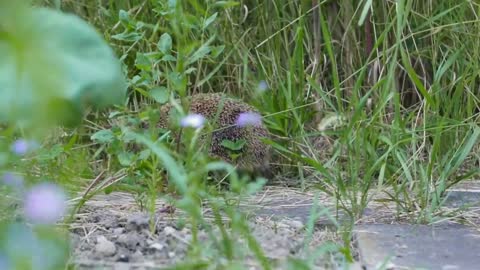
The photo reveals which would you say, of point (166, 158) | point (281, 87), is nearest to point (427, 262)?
point (166, 158)

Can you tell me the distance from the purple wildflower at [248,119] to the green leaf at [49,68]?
2013mm

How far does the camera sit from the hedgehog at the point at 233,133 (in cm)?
311

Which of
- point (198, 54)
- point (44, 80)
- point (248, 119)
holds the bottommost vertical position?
point (44, 80)

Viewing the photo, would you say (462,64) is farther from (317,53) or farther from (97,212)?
(97,212)

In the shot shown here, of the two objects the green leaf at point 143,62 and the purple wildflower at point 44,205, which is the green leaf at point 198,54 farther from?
the purple wildflower at point 44,205

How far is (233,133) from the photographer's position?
3.15 meters

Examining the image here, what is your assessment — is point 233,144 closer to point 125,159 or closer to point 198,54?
point 125,159

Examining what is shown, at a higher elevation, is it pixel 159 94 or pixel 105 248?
pixel 159 94

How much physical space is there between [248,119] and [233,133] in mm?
72

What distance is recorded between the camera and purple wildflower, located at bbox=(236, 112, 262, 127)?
3.12 meters

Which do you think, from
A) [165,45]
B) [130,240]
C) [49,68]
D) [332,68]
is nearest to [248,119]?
[332,68]

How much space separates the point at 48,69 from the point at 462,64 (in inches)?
108

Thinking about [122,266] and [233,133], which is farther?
[233,133]

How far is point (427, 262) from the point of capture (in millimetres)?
2020
